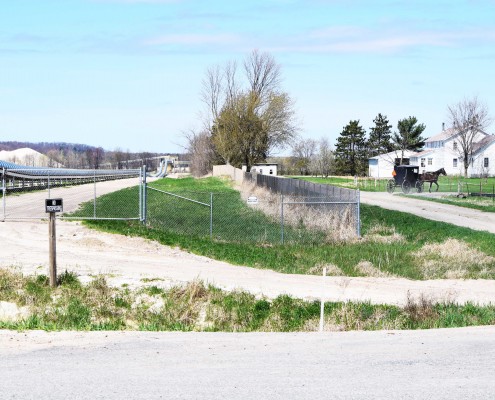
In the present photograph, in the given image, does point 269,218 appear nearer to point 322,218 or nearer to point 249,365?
point 322,218

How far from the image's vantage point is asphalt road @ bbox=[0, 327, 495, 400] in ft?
29.2

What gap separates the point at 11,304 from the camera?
17656mm

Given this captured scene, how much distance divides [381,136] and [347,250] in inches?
4155

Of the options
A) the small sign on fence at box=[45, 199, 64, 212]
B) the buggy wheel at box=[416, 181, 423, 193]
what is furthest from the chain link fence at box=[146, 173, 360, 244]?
the buggy wheel at box=[416, 181, 423, 193]

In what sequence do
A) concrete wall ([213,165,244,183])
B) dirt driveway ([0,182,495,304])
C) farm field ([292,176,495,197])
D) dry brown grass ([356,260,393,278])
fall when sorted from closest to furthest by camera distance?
dirt driveway ([0,182,495,304])
dry brown grass ([356,260,393,278])
farm field ([292,176,495,197])
concrete wall ([213,165,244,183])

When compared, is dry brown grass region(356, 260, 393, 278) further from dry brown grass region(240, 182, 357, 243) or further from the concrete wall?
the concrete wall

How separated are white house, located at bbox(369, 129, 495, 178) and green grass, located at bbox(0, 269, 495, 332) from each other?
302 feet

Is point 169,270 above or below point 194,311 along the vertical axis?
above

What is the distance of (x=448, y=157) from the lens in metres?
113

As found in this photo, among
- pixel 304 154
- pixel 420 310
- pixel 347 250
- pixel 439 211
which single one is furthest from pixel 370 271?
pixel 304 154

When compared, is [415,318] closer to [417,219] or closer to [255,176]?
[417,219]

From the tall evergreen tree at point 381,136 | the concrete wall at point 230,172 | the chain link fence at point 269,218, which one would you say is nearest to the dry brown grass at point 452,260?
the chain link fence at point 269,218

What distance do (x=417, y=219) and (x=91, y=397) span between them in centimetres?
2907

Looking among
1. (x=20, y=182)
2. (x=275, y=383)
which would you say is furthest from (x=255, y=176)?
(x=275, y=383)
